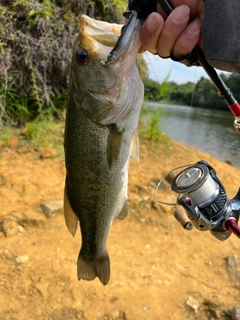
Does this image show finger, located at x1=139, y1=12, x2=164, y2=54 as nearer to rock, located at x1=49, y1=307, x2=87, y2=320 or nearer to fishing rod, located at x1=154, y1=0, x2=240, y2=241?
fishing rod, located at x1=154, y1=0, x2=240, y2=241

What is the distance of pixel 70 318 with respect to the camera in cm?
286

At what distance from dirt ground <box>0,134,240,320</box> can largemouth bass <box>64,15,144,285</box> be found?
60.4 inches

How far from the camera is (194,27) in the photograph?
1547 mm

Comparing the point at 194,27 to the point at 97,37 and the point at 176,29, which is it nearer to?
the point at 176,29

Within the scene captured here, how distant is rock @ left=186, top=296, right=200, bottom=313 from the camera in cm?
305

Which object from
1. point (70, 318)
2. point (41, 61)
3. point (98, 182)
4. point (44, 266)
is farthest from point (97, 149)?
point (41, 61)

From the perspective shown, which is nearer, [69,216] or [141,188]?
[69,216]

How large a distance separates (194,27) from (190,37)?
0.05m

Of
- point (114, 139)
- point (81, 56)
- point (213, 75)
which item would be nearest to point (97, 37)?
point (81, 56)

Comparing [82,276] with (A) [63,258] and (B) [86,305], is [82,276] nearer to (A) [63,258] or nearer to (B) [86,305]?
(B) [86,305]

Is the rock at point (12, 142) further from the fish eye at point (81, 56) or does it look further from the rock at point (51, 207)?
the fish eye at point (81, 56)

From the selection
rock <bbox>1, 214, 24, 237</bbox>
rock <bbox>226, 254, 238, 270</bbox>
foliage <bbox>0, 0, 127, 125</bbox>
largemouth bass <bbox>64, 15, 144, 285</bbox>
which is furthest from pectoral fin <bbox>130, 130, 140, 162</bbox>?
foliage <bbox>0, 0, 127, 125</bbox>

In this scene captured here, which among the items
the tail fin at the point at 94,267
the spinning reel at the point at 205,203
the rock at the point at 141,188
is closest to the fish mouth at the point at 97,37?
the spinning reel at the point at 205,203

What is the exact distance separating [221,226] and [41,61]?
4618mm
